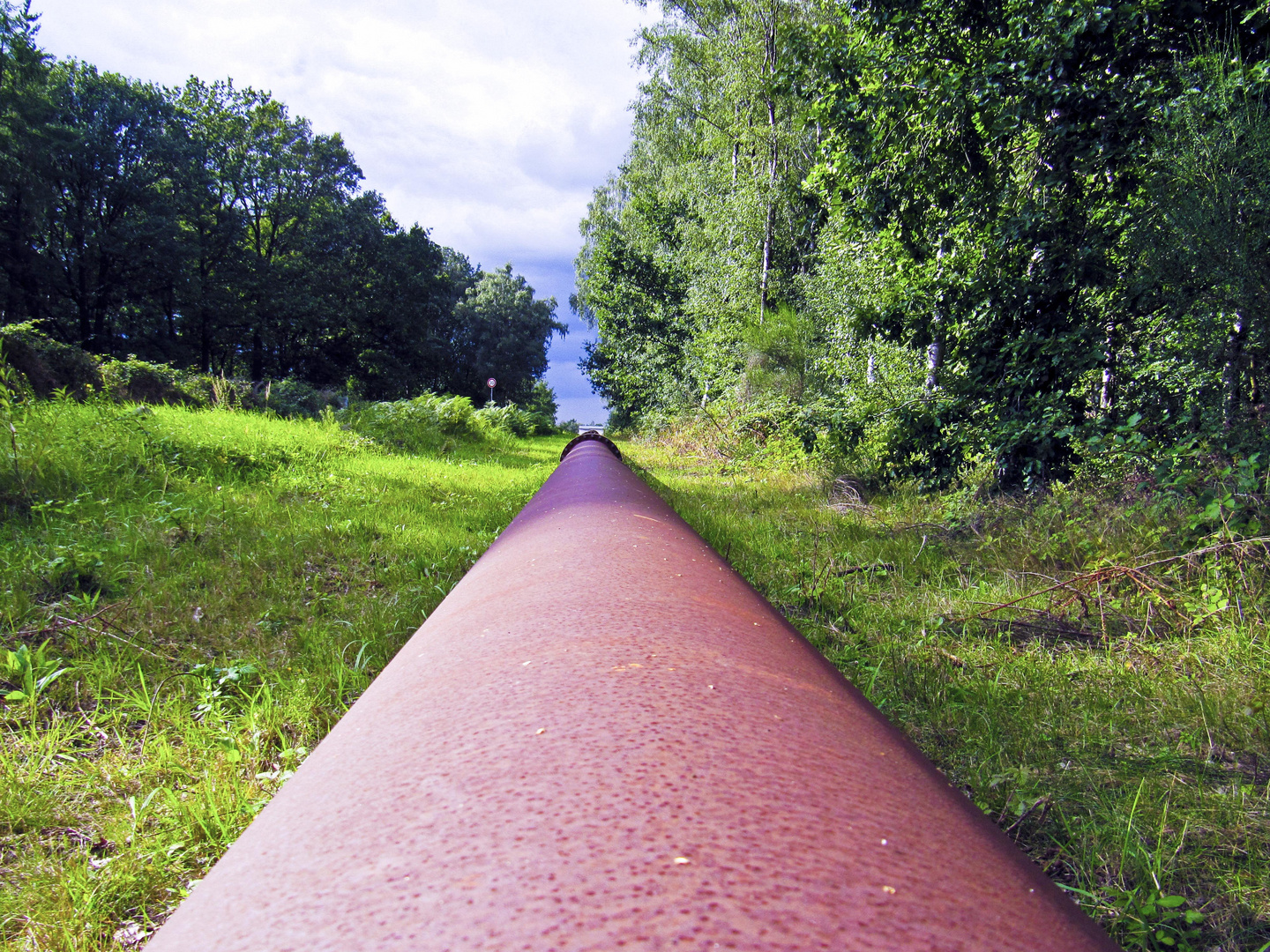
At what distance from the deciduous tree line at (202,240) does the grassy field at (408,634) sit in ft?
46.0

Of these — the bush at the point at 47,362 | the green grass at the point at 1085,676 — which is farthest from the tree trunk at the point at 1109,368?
the bush at the point at 47,362

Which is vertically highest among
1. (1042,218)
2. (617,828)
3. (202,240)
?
(202,240)

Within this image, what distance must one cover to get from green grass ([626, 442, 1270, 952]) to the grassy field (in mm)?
11

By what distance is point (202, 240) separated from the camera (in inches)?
902

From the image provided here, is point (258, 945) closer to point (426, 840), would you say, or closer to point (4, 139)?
point (426, 840)

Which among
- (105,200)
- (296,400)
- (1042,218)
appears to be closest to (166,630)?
(1042,218)

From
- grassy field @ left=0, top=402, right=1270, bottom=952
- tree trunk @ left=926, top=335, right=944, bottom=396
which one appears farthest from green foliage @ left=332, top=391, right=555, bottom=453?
tree trunk @ left=926, top=335, right=944, bottom=396

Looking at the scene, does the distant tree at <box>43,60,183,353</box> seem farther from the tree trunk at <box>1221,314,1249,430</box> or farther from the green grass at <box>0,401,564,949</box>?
the tree trunk at <box>1221,314,1249,430</box>

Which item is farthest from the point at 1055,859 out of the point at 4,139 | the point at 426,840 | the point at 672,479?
the point at 4,139

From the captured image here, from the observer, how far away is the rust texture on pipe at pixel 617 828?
367mm

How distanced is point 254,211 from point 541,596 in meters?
31.5

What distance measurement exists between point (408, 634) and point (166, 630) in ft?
Result: 2.92

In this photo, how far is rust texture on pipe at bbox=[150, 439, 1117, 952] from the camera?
367mm

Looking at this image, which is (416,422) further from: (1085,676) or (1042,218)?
(1085,676)
